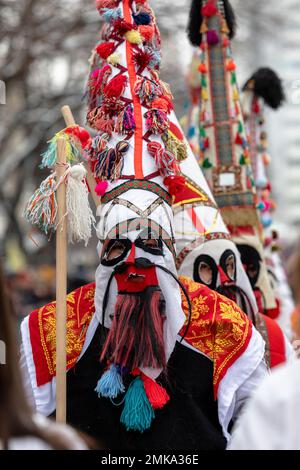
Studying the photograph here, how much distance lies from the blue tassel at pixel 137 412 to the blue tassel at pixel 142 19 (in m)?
1.79

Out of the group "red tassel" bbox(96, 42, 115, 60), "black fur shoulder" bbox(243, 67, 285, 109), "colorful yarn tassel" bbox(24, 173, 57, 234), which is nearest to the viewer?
"colorful yarn tassel" bbox(24, 173, 57, 234)

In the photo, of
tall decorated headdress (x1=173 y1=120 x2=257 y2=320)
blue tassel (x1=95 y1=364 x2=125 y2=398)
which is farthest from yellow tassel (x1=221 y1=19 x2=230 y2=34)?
blue tassel (x1=95 y1=364 x2=125 y2=398)

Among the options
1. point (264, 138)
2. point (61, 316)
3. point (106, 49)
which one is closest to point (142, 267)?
point (61, 316)

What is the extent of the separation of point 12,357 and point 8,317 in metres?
0.09

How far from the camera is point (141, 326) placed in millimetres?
4156

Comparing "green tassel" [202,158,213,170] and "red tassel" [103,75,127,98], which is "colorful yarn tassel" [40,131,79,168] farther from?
→ "green tassel" [202,158,213,170]

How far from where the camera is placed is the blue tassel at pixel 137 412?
4125mm

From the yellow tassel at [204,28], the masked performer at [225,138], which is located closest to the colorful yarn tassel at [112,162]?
the masked performer at [225,138]

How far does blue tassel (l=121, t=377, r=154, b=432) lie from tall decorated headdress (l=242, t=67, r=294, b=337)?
8.33ft

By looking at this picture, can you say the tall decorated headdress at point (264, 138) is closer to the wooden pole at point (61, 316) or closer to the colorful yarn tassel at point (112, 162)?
the colorful yarn tassel at point (112, 162)

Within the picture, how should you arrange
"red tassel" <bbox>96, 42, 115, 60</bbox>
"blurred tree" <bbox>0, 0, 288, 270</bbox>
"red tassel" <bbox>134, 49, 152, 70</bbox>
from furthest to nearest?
"blurred tree" <bbox>0, 0, 288, 270</bbox>
"red tassel" <bbox>96, 42, 115, 60</bbox>
"red tassel" <bbox>134, 49, 152, 70</bbox>

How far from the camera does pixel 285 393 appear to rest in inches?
93.3

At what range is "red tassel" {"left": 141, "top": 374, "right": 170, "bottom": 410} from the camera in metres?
4.14
